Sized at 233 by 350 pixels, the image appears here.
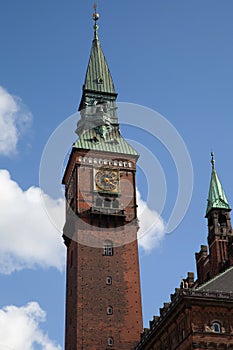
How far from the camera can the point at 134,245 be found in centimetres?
8781

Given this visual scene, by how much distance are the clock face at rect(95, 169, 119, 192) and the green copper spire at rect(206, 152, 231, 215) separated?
1179 centimetres

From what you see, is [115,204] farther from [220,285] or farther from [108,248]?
[220,285]

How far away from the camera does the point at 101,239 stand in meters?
86.1

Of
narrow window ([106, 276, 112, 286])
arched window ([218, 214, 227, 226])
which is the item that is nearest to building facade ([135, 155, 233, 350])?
narrow window ([106, 276, 112, 286])

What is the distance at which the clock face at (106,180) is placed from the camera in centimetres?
8904

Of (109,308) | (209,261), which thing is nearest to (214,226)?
(209,261)

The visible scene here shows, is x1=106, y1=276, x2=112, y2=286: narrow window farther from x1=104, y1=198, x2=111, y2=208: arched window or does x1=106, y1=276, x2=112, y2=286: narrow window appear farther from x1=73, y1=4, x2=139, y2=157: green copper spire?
x1=73, y1=4, x2=139, y2=157: green copper spire

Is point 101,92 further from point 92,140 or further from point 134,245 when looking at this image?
point 134,245

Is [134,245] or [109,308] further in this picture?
[134,245]

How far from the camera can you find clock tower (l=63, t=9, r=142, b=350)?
8112cm

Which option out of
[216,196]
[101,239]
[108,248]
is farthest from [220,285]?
[216,196]

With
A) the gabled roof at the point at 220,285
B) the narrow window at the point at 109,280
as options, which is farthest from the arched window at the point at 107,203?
the gabled roof at the point at 220,285

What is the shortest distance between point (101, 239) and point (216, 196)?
1547cm

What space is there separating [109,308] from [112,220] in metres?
10.9
